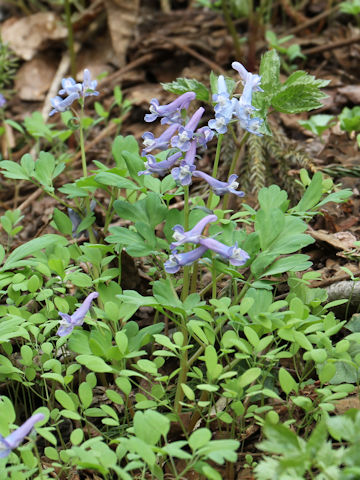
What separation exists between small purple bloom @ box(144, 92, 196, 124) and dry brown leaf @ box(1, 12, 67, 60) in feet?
10.5

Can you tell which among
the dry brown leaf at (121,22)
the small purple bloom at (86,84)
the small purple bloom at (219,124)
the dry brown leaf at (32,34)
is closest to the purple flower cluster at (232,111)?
the small purple bloom at (219,124)

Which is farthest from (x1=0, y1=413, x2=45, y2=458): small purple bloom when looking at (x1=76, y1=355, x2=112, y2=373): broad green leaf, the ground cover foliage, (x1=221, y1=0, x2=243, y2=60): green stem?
(x1=221, y1=0, x2=243, y2=60): green stem

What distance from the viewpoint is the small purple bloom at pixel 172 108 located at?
1.77m

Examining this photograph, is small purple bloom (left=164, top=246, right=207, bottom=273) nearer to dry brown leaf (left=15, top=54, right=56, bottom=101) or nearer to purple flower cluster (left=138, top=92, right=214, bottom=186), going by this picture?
purple flower cluster (left=138, top=92, right=214, bottom=186)

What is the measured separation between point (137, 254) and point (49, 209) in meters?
1.54

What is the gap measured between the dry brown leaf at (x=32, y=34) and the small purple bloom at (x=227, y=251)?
11.7 feet

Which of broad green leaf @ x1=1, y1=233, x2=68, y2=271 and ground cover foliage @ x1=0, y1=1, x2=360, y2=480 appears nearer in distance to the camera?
ground cover foliage @ x1=0, y1=1, x2=360, y2=480

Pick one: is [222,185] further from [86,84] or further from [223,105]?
[86,84]

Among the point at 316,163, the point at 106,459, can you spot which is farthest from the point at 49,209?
the point at 106,459

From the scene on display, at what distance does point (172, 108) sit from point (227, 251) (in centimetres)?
51

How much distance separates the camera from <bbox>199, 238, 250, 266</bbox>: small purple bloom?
1.59 meters

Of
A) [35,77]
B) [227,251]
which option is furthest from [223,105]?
[35,77]

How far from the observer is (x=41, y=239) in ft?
6.61

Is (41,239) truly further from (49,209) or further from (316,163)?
(316,163)
